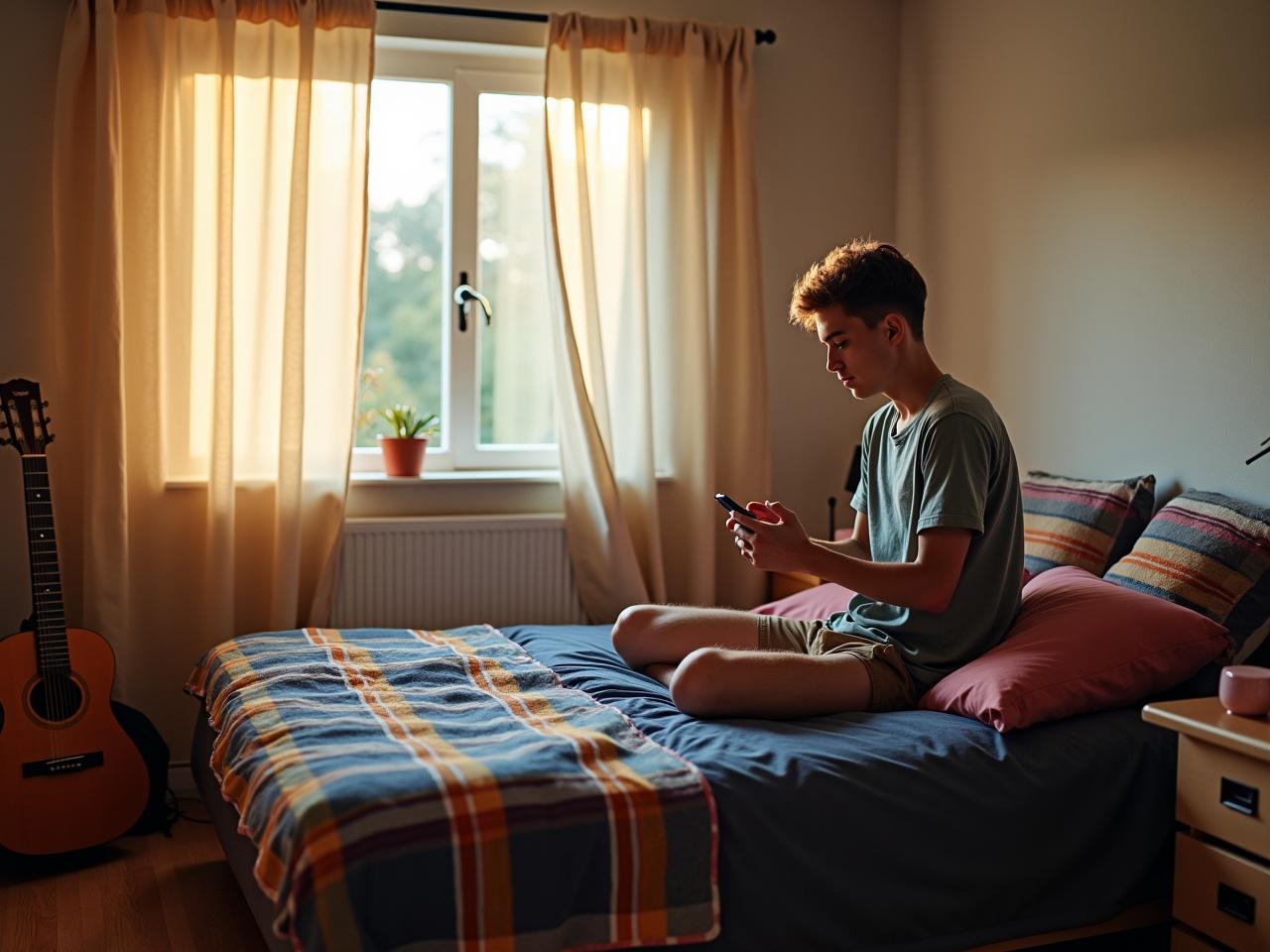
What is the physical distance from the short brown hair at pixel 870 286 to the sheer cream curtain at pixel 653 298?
119 centimetres

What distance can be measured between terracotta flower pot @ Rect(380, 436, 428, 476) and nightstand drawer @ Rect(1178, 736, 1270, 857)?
2.15 metres

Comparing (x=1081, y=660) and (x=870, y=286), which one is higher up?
(x=870, y=286)

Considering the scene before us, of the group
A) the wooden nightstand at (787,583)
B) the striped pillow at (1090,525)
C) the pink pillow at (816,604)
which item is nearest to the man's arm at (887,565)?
the pink pillow at (816,604)

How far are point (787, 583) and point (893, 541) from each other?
1240mm

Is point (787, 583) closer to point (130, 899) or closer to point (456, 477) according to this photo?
point (456, 477)

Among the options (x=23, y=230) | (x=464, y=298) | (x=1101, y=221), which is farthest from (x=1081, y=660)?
(x=23, y=230)

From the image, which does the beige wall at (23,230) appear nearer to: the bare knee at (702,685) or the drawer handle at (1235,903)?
the bare knee at (702,685)

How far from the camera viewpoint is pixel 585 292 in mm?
3516

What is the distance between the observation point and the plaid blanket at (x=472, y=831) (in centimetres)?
171

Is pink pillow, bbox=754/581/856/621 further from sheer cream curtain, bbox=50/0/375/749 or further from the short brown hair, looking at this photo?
sheer cream curtain, bbox=50/0/375/749

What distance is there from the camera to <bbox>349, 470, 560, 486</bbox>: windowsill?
3516mm

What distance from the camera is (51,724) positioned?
110 inches

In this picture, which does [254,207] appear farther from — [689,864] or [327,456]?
[689,864]

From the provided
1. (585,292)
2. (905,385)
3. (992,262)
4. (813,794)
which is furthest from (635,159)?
(813,794)
